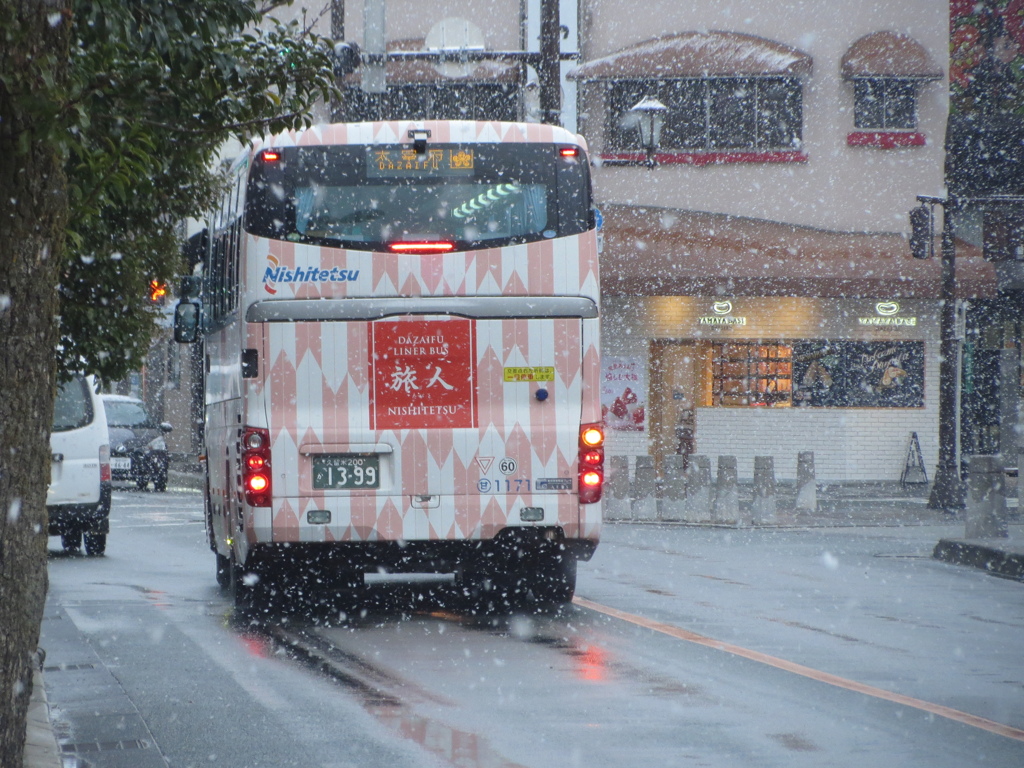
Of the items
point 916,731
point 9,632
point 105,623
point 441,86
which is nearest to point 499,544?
point 105,623

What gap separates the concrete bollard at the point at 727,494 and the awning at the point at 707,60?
10.7 m

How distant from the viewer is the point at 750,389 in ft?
98.3

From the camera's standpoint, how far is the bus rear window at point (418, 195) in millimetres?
10719

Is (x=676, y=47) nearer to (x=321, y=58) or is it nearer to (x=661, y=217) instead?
(x=661, y=217)

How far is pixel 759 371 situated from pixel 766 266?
125 inches

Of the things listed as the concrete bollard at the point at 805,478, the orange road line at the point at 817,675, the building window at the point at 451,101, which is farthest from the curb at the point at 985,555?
the building window at the point at 451,101

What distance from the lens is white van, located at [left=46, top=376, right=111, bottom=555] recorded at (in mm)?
15688

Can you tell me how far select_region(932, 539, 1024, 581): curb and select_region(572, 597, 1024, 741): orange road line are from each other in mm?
4686

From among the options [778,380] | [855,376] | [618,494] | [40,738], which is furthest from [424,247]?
[855,376]

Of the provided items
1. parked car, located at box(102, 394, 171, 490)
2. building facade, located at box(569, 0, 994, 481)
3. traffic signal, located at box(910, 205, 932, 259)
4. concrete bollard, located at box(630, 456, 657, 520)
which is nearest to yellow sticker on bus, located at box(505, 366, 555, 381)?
concrete bollard, located at box(630, 456, 657, 520)

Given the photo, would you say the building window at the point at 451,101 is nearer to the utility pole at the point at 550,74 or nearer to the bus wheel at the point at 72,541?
the utility pole at the point at 550,74

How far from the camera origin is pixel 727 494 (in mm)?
20438

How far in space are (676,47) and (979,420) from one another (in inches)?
339

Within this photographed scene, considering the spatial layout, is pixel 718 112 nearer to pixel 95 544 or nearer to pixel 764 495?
pixel 764 495
